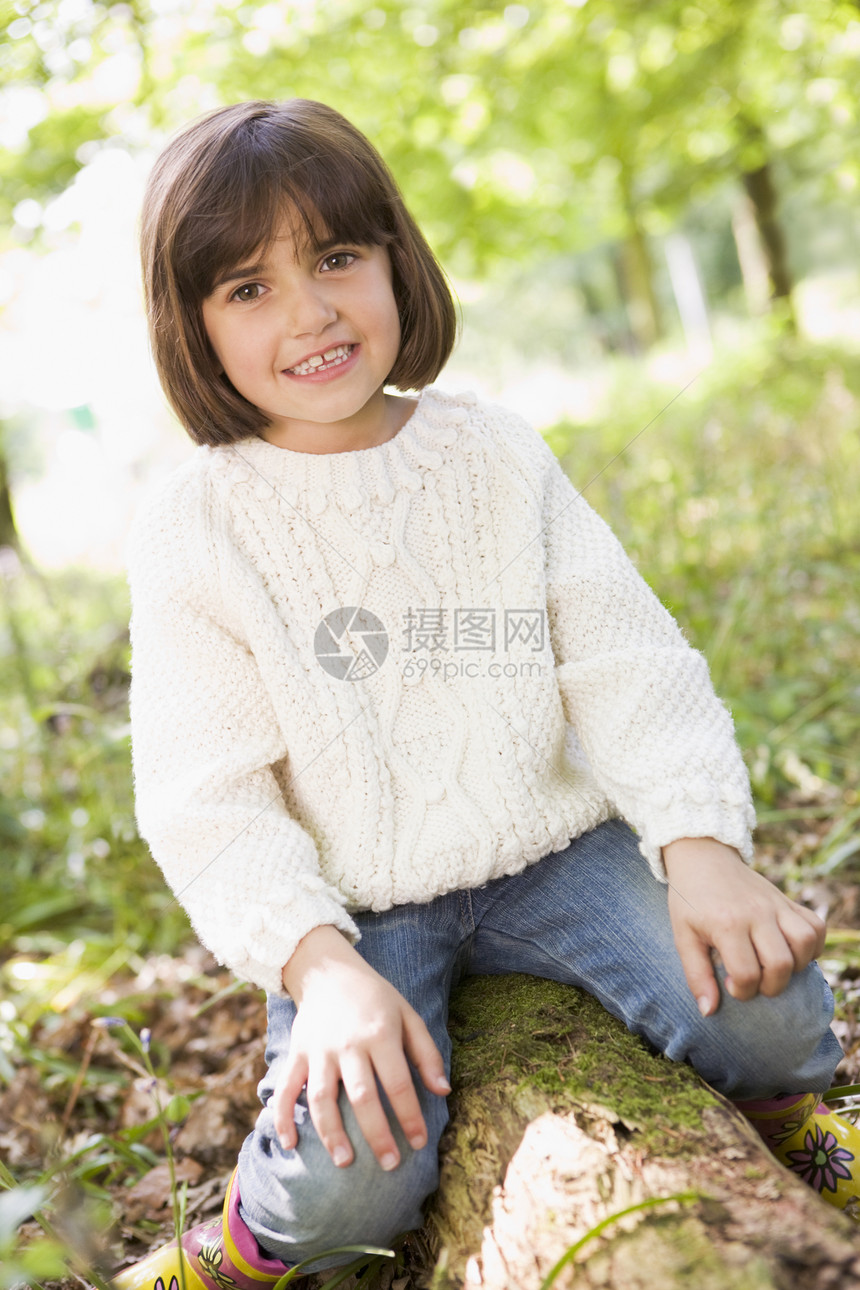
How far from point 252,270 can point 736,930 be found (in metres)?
1.06

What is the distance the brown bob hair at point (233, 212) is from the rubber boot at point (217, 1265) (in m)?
1.09

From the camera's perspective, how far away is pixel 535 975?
144 cm

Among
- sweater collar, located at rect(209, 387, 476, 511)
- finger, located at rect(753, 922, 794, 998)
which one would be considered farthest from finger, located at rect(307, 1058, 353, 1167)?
sweater collar, located at rect(209, 387, 476, 511)

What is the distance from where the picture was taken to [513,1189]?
1.03m

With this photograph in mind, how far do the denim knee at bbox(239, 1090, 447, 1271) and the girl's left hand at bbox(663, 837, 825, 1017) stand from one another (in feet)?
1.20

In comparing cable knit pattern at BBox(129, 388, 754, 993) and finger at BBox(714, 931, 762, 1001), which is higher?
cable knit pattern at BBox(129, 388, 754, 993)

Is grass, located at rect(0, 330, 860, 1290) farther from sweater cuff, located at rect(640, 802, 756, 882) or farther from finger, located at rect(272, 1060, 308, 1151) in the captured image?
sweater cuff, located at rect(640, 802, 756, 882)

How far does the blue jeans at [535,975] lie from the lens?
1104 mm

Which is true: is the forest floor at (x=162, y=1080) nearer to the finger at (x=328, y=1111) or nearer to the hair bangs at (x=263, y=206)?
the finger at (x=328, y=1111)

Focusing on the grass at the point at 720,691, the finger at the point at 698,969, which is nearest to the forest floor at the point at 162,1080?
the grass at the point at 720,691

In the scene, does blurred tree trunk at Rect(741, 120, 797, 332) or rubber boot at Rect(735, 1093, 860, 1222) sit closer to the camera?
rubber boot at Rect(735, 1093, 860, 1222)

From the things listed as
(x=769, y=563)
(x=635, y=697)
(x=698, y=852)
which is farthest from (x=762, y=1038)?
(x=769, y=563)

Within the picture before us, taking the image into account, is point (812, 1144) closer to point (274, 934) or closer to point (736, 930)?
point (736, 930)

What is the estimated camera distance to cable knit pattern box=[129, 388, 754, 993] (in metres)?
1.35
